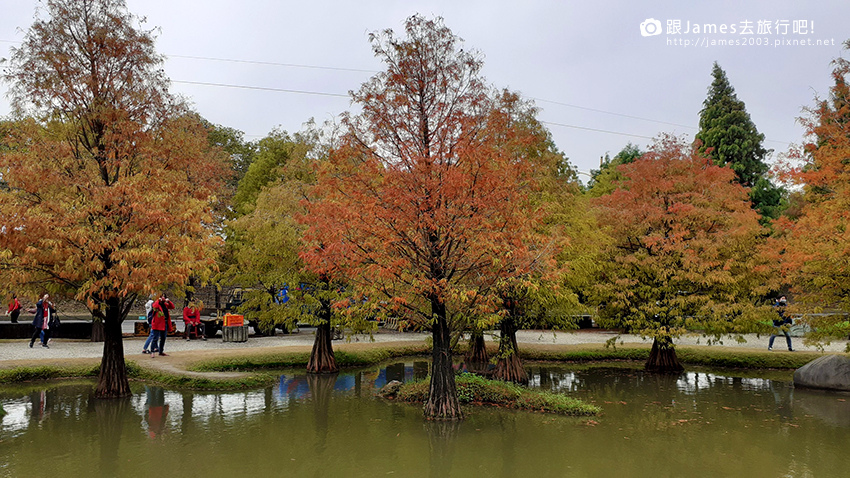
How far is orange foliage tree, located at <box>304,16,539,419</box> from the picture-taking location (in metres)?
11.9

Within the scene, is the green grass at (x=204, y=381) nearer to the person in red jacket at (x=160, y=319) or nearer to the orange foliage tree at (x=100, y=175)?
the orange foliage tree at (x=100, y=175)

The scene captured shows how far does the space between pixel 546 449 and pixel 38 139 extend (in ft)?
45.0

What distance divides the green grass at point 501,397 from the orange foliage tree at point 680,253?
606 centimetres

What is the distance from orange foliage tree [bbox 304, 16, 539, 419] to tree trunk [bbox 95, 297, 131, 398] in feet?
19.8

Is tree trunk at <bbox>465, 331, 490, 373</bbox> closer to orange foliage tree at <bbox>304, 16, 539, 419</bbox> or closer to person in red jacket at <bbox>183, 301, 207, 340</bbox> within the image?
orange foliage tree at <bbox>304, 16, 539, 419</bbox>

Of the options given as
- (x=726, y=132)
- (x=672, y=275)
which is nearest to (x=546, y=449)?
(x=672, y=275)

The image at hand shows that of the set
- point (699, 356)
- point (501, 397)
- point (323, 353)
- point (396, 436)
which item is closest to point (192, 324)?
point (323, 353)

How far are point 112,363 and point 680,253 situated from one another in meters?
17.4

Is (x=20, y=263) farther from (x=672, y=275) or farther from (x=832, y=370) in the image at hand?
(x=832, y=370)

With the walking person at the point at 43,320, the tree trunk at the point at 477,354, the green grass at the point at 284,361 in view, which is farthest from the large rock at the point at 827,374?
the walking person at the point at 43,320

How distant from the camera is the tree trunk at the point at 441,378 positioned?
12484mm

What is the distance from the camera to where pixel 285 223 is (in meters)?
18.5

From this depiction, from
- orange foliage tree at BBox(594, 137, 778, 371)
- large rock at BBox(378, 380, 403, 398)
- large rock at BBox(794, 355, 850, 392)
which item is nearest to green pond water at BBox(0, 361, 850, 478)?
large rock at BBox(378, 380, 403, 398)

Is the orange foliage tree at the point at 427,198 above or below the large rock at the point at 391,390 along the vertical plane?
above
